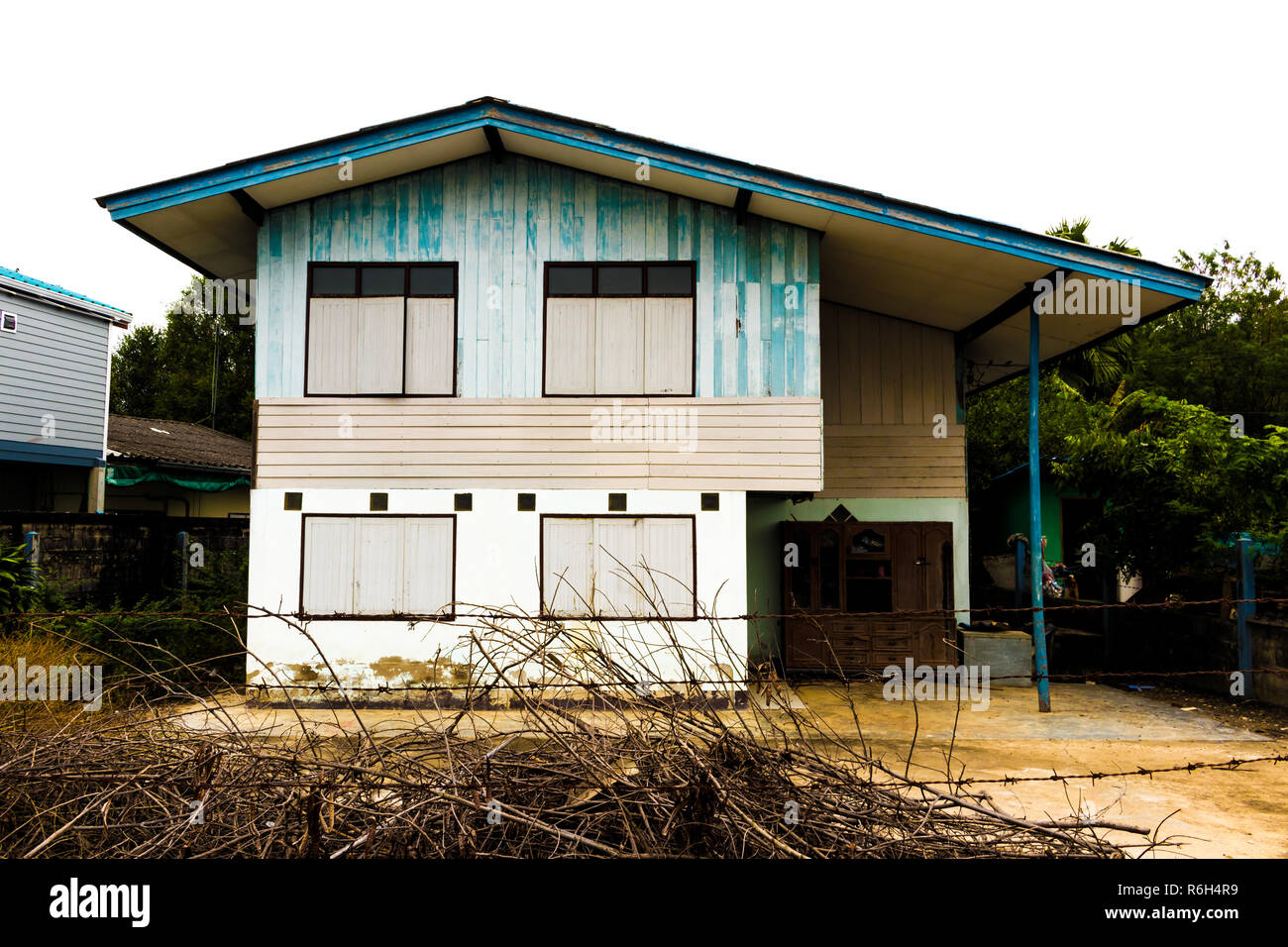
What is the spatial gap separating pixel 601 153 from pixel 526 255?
56.0 inches

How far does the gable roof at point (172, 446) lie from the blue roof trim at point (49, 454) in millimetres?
504

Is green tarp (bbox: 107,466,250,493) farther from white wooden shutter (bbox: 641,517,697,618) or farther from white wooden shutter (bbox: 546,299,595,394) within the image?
white wooden shutter (bbox: 641,517,697,618)

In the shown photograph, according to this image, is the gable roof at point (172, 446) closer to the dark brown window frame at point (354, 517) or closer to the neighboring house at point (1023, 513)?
the dark brown window frame at point (354, 517)

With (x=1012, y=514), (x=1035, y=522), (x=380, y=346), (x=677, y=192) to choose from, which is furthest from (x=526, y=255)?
(x=1012, y=514)

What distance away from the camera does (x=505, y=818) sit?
11.3 ft

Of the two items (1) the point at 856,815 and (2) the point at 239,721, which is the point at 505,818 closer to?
(1) the point at 856,815

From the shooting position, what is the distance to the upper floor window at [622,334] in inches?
373

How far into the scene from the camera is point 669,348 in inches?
373

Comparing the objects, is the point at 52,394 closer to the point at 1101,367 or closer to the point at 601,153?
the point at 601,153

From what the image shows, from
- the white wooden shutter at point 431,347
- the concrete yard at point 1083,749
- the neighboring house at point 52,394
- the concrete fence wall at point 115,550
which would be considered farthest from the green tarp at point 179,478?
the white wooden shutter at point 431,347

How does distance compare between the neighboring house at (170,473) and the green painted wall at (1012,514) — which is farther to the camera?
the neighboring house at (170,473)

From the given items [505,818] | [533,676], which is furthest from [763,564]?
[505,818]

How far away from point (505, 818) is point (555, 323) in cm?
684

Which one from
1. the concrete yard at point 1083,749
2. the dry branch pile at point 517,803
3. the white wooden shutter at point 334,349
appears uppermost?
the white wooden shutter at point 334,349
